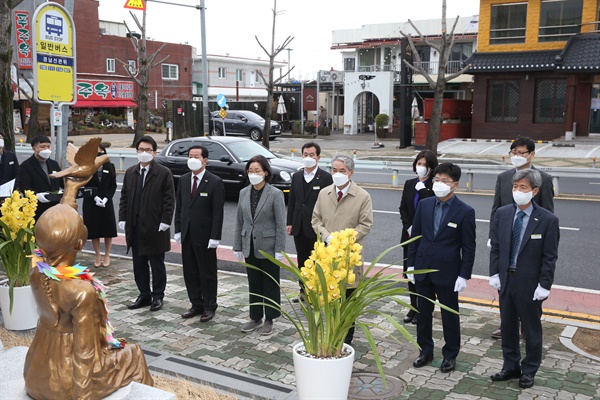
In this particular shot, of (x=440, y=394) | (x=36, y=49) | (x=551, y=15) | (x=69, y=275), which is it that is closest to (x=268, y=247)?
(x=440, y=394)

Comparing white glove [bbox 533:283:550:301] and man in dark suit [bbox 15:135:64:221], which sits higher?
man in dark suit [bbox 15:135:64:221]

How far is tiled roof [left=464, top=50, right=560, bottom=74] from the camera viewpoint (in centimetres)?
2906

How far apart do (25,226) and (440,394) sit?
15.3 ft

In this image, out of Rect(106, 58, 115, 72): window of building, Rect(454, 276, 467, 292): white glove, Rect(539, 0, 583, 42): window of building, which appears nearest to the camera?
Rect(454, 276, 467, 292): white glove

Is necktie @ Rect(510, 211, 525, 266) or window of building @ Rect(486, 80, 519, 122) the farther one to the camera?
window of building @ Rect(486, 80, 519, 122)

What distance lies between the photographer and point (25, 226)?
21.8 feet

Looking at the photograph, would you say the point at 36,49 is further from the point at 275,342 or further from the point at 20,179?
the point at 275,342

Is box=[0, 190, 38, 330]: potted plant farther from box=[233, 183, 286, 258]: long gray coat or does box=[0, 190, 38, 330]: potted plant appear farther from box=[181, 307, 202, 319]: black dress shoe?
box=[233, 183, 286, 258]: long gray coat

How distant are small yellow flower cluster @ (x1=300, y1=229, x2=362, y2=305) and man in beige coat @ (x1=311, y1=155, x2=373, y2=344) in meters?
1.81

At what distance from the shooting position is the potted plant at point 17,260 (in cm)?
656

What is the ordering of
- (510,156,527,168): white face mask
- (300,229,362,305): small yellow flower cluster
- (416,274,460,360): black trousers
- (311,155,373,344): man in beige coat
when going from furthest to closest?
(510,156,527,168): white face mask, (311,155,373,344): man in beige coat, (416,274,460,360): black trousers, (300,229,362,305): small yellow flower cluster

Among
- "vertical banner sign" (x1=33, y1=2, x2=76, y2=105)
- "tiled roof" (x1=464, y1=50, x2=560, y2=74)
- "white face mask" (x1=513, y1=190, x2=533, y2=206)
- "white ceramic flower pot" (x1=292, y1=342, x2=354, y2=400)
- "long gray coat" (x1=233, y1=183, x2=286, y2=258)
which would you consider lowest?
"white ceramic flower pot" (x1=292, y1=342, x2=354, y2=400)

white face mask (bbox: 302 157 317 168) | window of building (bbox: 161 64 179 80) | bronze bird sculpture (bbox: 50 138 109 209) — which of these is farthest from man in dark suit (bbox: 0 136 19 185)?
window of building (bbox: 161 64 179 80)

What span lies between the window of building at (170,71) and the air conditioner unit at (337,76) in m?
14.8
